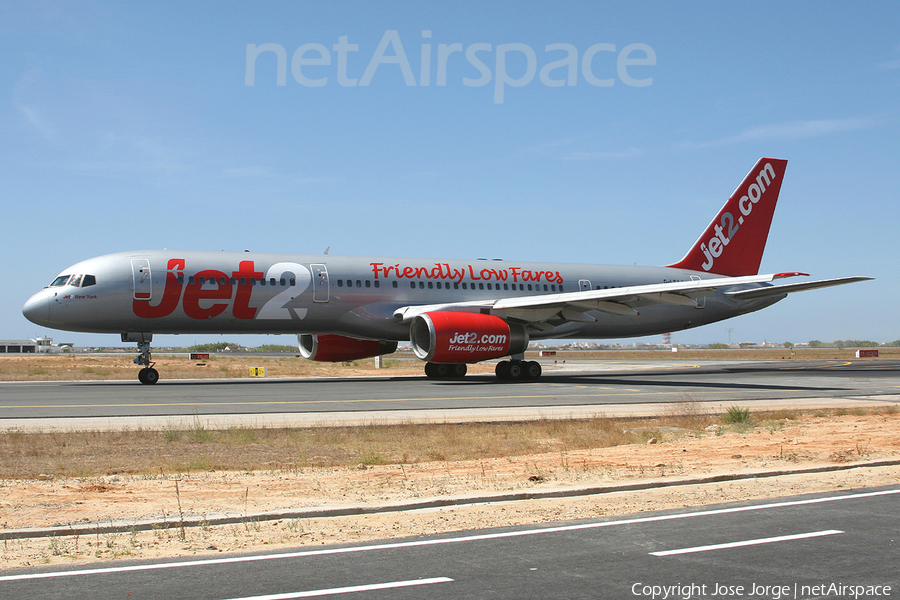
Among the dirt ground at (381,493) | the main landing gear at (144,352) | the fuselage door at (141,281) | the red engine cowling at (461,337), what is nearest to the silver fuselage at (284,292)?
the fuselage door at (141,281)

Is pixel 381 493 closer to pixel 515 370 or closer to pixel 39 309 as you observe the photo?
pixel 39 309

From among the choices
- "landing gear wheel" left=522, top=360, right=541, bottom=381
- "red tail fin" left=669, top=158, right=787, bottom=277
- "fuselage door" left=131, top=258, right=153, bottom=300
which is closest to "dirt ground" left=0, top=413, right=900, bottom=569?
"landing gear wheel" left=522, top=360, right=541, bottom=381

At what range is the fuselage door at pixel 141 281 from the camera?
2495 cm

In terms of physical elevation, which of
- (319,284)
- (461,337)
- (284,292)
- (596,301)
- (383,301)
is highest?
(319,284)

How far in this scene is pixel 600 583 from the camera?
5.18 metres

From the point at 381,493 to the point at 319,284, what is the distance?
1951 centimetres

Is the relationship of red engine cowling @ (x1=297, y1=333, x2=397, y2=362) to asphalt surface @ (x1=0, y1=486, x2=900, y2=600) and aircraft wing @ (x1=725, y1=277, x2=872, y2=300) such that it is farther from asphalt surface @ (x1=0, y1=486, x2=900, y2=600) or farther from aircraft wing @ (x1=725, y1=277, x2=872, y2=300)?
asphalt surface @ (x1=0, y1=486, x2=900, y2=600)

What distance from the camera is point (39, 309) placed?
24.7 m

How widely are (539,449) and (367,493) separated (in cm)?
471

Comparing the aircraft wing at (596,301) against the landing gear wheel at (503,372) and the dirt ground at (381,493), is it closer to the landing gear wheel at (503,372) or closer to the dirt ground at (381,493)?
the landing gear wheel at (503,372)

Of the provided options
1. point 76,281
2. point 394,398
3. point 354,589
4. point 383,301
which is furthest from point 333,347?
point 354,589

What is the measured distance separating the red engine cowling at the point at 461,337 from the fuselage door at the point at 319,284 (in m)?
3.33

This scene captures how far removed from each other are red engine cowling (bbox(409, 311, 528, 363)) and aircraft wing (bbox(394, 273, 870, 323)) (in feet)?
2.85

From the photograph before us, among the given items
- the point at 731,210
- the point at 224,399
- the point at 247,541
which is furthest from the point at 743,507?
the point at 731,210
